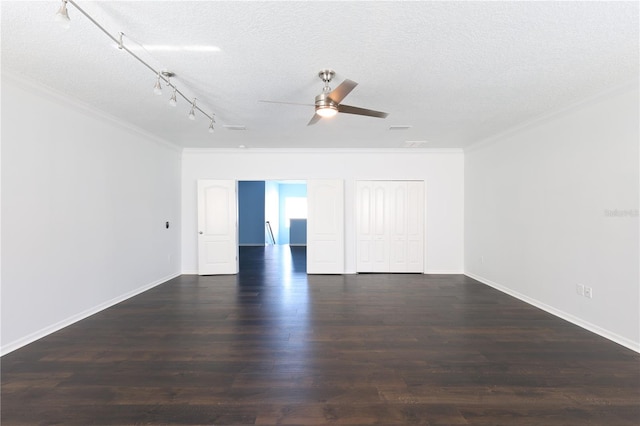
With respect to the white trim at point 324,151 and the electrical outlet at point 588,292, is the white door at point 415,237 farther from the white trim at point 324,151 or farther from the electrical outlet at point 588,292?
the electrical outlet at point 588,292

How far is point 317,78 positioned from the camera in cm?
263

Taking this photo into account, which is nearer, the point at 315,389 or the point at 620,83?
the point at 315,389

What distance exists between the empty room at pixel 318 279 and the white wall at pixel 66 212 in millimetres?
24

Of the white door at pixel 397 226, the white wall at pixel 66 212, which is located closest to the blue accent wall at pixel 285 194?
the white door at pixel 397 226

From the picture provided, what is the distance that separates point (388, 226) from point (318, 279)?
1.85 metres

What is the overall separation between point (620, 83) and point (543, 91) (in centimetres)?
62

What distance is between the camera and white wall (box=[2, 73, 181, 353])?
104 inches

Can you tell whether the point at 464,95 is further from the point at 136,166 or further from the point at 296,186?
the point at 296,186

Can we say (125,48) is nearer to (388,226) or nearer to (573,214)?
(573,214)

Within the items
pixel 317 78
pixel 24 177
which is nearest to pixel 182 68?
pixel 317 78

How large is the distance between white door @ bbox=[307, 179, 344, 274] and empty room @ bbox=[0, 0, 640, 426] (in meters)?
0.57

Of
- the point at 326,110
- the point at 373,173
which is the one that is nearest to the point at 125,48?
the point at 326,110

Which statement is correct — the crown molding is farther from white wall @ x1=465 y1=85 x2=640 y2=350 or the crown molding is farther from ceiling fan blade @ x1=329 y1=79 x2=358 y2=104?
ceiling fan blade @ x1=329 y1=79 x2=358 y2=104

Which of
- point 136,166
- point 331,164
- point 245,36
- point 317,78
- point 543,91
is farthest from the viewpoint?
point 331,164
